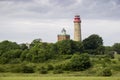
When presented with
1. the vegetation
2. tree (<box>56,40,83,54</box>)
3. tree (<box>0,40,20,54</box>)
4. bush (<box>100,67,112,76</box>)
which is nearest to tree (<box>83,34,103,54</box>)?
the vegetation

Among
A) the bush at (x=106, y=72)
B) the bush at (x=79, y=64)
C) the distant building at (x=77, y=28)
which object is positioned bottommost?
the bush at (x=106, y=72)

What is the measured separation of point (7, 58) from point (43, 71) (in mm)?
22269

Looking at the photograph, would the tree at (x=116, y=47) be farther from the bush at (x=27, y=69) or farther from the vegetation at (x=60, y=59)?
the bush at (x=27, y=69)

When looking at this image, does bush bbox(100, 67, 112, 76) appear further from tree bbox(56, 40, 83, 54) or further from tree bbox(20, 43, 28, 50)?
tree bbox(20, 43, 28, 50)

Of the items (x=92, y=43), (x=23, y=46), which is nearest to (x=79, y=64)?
(x=23, y=46)

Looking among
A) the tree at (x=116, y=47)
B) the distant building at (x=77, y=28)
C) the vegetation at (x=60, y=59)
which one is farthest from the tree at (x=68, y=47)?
the tree at (x=116, y=47)

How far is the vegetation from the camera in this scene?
8094 cm

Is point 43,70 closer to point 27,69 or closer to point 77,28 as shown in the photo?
point 27,69

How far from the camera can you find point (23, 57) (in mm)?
100625

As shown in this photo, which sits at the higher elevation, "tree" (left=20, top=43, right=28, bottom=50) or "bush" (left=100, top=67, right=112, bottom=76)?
"tree" (left=20, top=43, right=28, bottom=50)

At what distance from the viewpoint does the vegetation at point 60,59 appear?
80.9 m

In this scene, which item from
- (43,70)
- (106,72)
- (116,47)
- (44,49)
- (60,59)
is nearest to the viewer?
(106,72)

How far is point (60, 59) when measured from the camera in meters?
98.2

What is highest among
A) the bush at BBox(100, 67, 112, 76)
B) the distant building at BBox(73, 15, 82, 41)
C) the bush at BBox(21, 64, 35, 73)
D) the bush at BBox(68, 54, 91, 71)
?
the distant building at BBox(73, 15, 82, 41)
